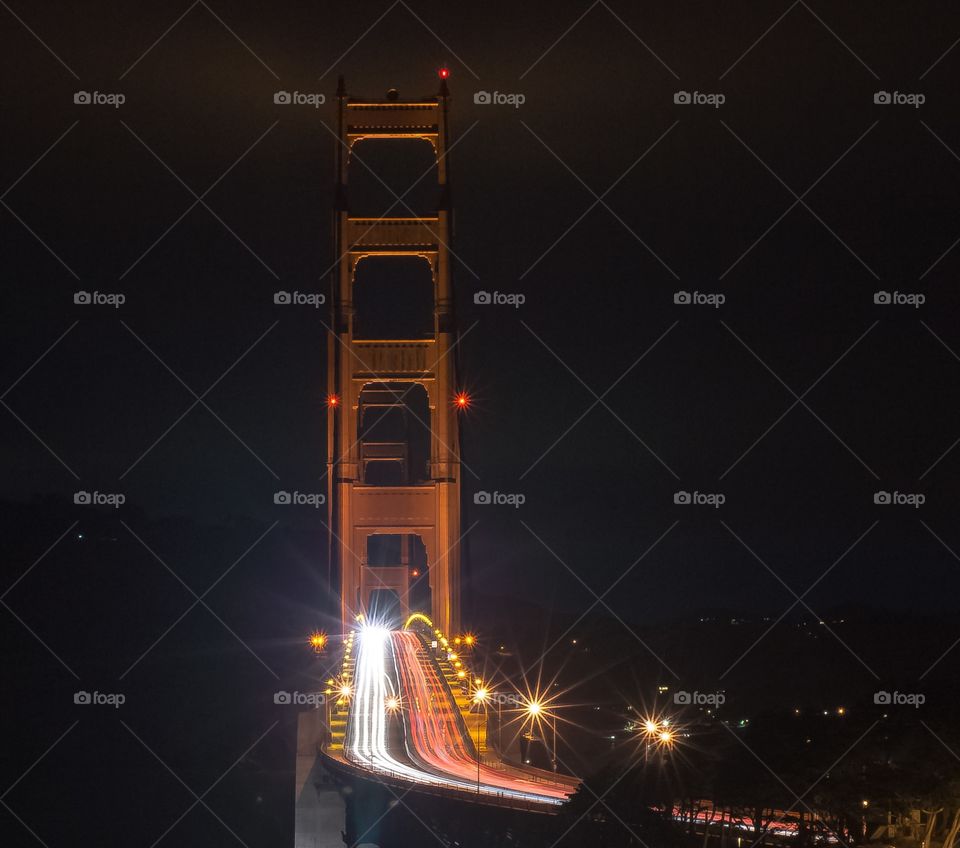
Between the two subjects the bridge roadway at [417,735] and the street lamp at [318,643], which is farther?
the street lamp at [318,643]

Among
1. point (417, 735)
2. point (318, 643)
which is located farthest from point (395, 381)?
point (417, 735)

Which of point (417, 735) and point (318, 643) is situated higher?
point (318, 643)

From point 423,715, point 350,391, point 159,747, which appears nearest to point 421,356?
point 350,391

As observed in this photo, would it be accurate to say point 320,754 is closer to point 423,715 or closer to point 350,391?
point 423,715

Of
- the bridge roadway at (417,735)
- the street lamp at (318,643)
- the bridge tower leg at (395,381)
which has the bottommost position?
the bridge roadway at (417,735)

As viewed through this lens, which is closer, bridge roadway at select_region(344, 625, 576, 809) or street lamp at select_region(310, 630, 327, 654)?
bridge roadway at select_region(344, 625, 576, 809)

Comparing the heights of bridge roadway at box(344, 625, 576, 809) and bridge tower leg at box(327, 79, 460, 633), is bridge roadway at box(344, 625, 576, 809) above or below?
below

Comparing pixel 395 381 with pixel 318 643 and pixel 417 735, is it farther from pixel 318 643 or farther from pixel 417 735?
pixel 417 735
